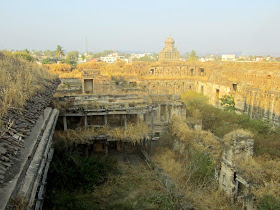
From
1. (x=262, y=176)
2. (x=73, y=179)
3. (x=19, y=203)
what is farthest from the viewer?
(x=73, y=179)

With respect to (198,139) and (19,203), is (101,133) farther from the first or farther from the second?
(19,203)

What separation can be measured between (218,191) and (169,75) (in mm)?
30492

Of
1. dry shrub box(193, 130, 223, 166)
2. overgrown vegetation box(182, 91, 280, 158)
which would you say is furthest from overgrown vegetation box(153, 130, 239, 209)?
overgrown vegetation box(182, 91, 280, 158)

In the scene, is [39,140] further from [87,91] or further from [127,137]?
[87,91]

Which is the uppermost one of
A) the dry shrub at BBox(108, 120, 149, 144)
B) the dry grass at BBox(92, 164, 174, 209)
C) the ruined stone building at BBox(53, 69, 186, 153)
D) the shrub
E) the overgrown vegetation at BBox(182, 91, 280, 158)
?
the ruined stone building at BBox(53, 69, 186, 153)

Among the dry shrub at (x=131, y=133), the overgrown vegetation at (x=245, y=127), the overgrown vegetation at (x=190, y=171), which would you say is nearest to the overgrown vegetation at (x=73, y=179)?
the dry shrub at (x=131, y=133)

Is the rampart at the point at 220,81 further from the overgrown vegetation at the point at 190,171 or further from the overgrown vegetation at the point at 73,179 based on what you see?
the overgrown vegetation at the point at 73,179

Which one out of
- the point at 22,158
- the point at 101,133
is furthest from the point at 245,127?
the point at 22,158

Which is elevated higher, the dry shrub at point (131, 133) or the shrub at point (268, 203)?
the dry shrub at point (131, 133)

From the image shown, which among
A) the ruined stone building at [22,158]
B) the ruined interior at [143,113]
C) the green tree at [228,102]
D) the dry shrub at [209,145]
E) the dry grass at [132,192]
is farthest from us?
the green tree at [228,102]

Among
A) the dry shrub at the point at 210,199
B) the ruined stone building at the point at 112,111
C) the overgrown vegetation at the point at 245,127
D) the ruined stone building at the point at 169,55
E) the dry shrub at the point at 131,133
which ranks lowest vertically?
the dry shrub at the point at 210,199

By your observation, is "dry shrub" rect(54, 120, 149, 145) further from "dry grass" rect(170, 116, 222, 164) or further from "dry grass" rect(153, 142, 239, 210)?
"dry grass" rect(170, 116, 222, 164)

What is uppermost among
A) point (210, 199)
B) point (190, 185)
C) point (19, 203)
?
point (19, 203)

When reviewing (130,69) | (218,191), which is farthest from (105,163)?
(130,69)
